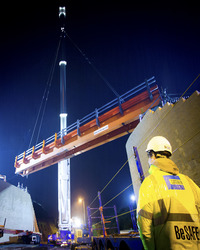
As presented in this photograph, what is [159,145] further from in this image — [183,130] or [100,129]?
[100,129]

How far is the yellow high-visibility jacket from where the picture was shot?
5.06ft

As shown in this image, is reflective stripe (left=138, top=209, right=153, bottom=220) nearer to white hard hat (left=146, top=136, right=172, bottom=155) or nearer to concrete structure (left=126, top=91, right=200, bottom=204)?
white hard hat (left=146, top=136, right=172, bottom=155)

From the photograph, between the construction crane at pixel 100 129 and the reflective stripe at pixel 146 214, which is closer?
the reflective stripe at pixel 146 214

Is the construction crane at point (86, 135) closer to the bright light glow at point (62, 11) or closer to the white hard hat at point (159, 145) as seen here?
the white hard hat at point (159, 145)

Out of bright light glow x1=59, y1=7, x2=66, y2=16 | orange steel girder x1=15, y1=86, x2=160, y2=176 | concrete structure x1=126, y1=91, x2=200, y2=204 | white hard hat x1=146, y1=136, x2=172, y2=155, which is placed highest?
bright light glow x1=59, y1=7, x2=66, y2=16

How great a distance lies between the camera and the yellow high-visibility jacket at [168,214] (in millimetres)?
1541

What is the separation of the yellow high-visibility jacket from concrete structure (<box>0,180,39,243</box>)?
668 inches

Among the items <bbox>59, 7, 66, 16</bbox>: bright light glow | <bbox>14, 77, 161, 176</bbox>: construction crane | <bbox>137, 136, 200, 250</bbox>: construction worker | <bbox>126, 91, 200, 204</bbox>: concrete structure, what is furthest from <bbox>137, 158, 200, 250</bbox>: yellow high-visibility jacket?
<bbox>59, 7, 66, 16</bbox>: bright light glow

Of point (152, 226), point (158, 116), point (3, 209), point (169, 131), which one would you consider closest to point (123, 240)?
point (169, 131)

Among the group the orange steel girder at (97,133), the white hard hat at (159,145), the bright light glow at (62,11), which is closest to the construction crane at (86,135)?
the orange steel girder at (97,133)

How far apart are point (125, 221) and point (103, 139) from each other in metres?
33.1

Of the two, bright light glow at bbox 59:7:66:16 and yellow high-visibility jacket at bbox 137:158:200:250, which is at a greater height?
bright light glow at bbox 59:7:66:16

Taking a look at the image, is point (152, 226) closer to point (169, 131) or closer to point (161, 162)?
point (161, 162)

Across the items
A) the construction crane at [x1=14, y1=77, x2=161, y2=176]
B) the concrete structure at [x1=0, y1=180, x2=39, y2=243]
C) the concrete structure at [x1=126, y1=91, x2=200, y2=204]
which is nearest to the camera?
the concrete structure at [x1=126, y1=91, x2=200, y2=204]
